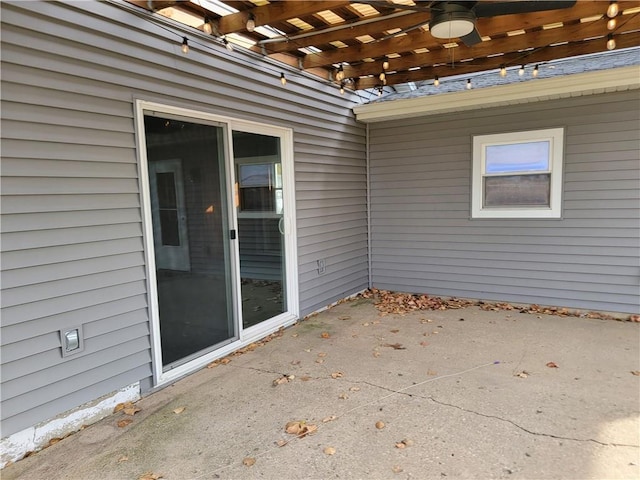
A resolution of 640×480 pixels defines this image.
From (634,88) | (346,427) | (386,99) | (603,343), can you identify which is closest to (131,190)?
(346,427)

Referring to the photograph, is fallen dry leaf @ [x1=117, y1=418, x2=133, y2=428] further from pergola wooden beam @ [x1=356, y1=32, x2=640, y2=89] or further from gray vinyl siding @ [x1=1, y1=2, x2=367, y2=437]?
pergola wooden beam @ [x1=356, y1=32, x2=640, y2=89]

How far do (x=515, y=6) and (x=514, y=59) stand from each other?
6.61 feet

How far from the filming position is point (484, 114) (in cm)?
Result: 478

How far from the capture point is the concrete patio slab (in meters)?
2.04

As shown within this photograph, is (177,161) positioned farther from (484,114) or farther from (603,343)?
(603,343)

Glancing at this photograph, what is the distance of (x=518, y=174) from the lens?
4672mm

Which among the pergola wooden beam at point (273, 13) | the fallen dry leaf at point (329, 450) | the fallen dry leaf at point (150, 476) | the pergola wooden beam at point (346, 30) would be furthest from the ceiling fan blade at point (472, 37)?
the fallen dry leaf at point (150, 476)

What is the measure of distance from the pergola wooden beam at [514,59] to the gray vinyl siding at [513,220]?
0.57 m

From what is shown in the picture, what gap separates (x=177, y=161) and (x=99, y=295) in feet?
3.69

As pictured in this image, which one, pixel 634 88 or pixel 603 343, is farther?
pixel 634 88

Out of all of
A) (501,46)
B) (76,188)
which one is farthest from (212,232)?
(501,46)

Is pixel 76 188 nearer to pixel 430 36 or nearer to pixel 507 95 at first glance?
pixel 430 36

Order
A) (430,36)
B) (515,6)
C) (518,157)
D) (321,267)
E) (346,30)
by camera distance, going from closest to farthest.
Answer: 1. (515,6)
2. (346,30)
3. (430,36)
4. (518,157)
5. (321,267)

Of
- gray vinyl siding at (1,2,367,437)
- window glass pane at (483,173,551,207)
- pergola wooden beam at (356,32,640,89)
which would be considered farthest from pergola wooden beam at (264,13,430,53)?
window glass pane at (483,173,551,207)
